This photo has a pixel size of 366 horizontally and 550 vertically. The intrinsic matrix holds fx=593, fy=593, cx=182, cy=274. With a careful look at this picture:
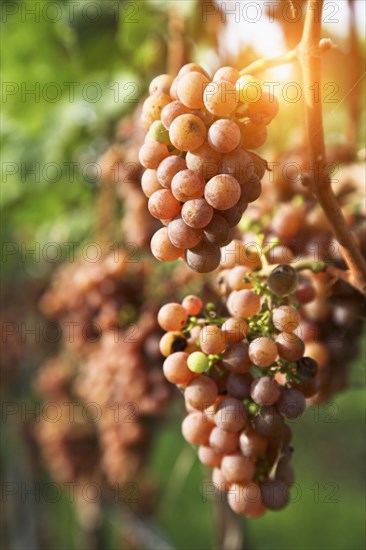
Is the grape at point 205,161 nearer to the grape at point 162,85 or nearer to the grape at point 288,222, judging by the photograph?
the grape at point 162,85

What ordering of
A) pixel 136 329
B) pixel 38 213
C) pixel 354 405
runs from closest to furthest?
pixel 136 329 → pixel 38 213 → pixel 354 405

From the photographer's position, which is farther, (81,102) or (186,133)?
(81,102)

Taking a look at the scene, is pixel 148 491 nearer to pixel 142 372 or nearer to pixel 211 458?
pixel 142 372

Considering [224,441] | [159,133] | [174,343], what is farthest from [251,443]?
[159,133]

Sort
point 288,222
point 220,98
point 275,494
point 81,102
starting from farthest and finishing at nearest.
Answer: point 81,102 → point 288,222 → point 275,494 → point 220,98

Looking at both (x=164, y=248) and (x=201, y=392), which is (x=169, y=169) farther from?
(x=201, y=392)

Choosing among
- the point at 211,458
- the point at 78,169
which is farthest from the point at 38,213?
the point at 211,458

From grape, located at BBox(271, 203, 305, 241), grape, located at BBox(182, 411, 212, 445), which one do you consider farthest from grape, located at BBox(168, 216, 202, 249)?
grape, located at BBox(271, 203, 305, 241)
